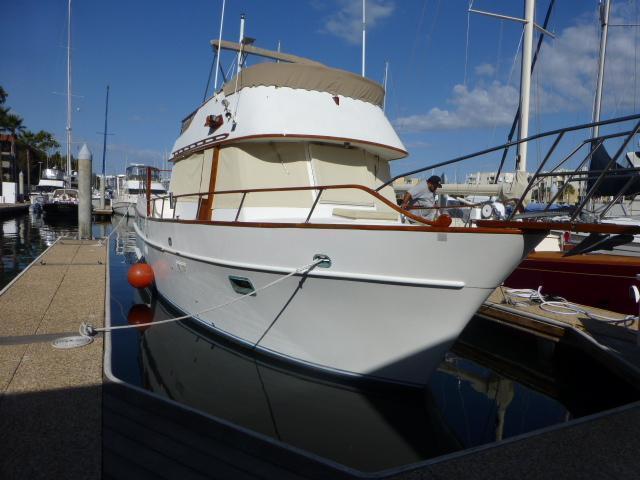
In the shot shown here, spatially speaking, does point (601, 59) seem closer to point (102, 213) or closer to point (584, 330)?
point (584, 330)

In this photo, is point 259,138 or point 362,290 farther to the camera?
point 259,138

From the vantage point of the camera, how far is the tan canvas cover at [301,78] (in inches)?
243

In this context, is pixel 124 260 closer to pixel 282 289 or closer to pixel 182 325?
pixel 182 325

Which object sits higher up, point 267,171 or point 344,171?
point 344,171

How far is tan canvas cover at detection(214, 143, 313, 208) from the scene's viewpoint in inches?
238

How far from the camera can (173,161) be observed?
847 centimetres

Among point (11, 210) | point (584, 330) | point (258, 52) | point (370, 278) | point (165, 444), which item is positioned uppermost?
point (258, 52)

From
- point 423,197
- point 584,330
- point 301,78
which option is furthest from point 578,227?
point 301,78

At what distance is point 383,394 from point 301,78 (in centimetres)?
424

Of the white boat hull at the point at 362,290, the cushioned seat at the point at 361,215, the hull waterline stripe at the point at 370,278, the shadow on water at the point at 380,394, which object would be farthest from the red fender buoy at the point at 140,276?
the cushioned seat at the point at 361,215

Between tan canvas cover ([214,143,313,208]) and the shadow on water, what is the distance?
2004 millimetres

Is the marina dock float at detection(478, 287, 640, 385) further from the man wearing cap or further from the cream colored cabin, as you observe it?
the cream colored cabin

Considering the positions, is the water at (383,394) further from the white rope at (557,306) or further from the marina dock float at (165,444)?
the marina dock float at (165,444)

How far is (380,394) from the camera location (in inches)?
183
